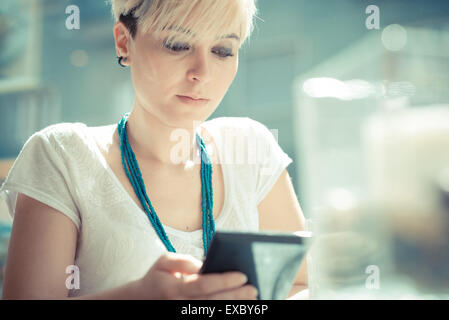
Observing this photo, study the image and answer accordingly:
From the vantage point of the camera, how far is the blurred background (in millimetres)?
922

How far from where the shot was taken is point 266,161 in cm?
99

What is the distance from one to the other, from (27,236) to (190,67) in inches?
15.1

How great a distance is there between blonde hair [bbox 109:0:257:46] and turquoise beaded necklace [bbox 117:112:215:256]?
24cm

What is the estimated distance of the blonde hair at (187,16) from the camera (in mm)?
728

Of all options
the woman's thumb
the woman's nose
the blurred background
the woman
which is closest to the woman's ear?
the woman

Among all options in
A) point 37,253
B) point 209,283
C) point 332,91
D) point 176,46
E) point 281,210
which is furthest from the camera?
point 332,91

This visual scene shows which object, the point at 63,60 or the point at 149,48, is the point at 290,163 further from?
the point at 63,60

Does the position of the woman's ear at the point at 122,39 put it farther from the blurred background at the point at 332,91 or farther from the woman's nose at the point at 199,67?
the blurred background at the point at 332,91

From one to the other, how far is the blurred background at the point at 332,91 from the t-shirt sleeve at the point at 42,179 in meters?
0.44

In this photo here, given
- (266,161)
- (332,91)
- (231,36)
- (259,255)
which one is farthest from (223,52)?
(332,91)

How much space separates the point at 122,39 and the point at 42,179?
0.99 feet

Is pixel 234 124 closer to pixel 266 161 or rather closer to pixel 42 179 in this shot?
pixel 266 161

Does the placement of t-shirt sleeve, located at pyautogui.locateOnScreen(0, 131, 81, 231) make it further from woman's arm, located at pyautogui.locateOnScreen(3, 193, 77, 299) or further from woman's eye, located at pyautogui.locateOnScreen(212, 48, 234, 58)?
woman's eye, located at pyautogui.locateOnScreen(212, 48, 234, 58)
